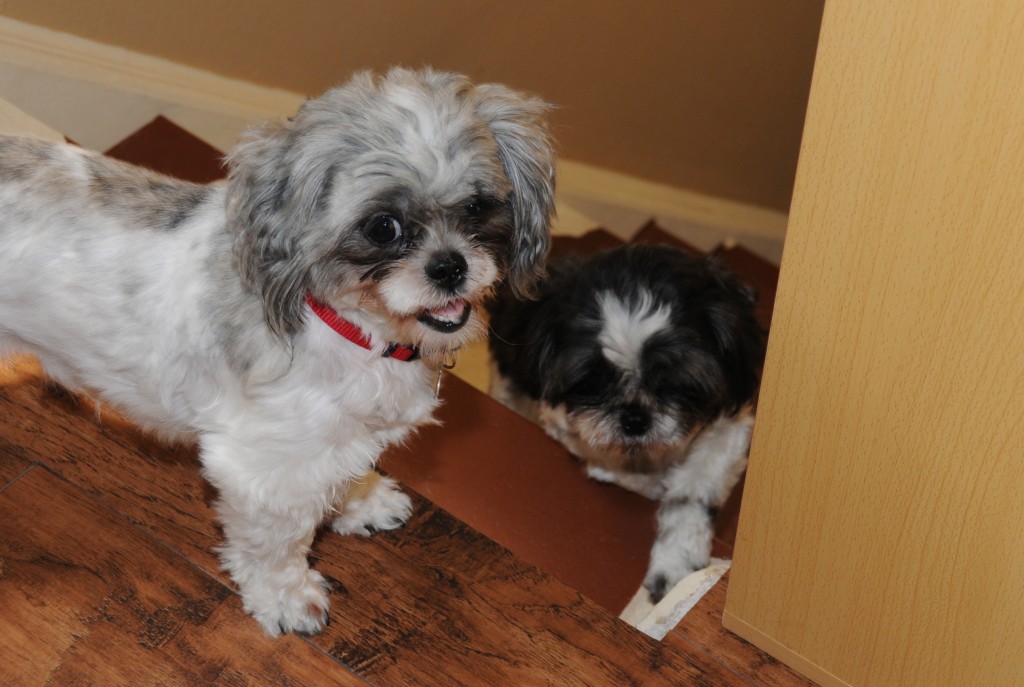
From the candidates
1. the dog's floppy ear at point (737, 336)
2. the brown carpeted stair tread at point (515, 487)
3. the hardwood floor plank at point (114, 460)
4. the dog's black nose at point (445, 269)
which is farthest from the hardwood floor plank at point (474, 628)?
the dog's floppy ear at point (737, 336)

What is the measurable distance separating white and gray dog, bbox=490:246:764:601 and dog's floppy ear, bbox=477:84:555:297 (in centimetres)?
110

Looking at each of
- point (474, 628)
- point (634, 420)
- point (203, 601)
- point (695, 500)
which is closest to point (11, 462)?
point (203, 601)

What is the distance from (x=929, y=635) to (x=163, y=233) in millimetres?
2038

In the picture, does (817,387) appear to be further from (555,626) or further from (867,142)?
(555,626)

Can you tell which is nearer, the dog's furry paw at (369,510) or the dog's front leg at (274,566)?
the dog's front leg at (274,566)

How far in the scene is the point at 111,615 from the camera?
274 centimetres

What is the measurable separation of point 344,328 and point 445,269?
0.33 metres

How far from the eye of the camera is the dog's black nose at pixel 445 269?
2324 millimetres

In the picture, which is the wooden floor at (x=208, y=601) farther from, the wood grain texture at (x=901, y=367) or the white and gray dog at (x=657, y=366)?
the white and gray dog at (x=657, y=366)

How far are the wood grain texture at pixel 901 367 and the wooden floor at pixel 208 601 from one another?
0.47 meters

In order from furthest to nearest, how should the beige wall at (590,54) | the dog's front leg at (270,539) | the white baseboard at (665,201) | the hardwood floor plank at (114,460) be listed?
the white baseboard at (665,201) < the beige wall at (590,54) < the hardwood floor plank at (114,460) < the dog's front leg at (270,539)

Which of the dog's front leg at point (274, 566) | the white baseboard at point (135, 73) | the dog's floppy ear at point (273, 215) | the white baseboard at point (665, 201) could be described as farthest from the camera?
the white baseboard at point (665, 201)

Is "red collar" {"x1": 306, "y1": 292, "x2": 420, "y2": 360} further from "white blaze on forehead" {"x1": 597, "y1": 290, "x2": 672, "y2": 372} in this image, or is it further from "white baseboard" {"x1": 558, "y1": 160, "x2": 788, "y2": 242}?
"white baseboard" {"x1": 558, "y1": 160, "x2": 788, "y2": 242}

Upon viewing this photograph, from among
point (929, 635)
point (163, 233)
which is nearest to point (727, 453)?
point (929, 635)
